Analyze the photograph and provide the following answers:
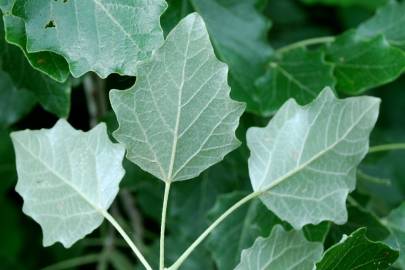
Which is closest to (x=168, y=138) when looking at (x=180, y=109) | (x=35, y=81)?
(x=180, y=109)

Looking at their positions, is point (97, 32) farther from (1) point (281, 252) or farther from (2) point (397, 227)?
(2) point (397, 227)

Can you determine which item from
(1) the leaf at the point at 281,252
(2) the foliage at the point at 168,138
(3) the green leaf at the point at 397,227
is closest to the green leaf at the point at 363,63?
(2) the foliage at the point at 168,138

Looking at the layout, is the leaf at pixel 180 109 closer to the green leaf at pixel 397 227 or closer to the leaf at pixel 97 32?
the leaf at pixel 97 32

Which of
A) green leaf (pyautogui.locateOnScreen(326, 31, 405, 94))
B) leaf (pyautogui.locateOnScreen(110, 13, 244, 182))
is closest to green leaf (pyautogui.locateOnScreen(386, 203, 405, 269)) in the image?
green leaf (pyautogui.locateOnScreen(326, 31, 405, 94))

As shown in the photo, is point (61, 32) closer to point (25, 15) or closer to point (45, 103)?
point (25, 15)

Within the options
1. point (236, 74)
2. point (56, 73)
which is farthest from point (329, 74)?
point (56, 73)

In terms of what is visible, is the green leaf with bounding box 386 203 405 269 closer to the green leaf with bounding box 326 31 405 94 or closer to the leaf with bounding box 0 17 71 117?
the green leaf with bounding box 326 31 405 94

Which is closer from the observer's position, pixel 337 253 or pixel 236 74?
pixel 337 253
